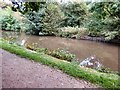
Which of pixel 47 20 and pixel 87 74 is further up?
pixel 87 74

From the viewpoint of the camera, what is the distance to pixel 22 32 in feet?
70.0

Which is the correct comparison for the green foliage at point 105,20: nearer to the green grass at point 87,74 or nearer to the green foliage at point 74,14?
the green foliage at point 74,14

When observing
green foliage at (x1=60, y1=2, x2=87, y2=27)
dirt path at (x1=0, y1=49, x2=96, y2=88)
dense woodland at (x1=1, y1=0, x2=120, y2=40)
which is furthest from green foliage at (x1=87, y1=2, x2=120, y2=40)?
dirt path at (x1=0, y1=49, x2=96, y2=88)

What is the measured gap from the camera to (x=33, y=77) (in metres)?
5.54

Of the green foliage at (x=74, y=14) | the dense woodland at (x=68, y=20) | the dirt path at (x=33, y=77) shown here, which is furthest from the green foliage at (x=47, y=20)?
the dirt path at (x=33, y=77)

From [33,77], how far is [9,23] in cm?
1775

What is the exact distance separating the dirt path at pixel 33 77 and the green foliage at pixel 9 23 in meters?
15.3

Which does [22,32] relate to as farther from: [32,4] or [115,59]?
[32,4]

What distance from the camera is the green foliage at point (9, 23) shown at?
71.9 ft

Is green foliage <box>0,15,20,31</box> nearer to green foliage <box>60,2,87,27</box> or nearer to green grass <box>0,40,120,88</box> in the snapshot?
green foliage <box>60,2,87,27</box>

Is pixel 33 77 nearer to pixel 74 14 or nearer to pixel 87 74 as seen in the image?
pixel 87 74

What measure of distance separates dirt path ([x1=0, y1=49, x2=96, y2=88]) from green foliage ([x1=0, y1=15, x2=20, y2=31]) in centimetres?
1533

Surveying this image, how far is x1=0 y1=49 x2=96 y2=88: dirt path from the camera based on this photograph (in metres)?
5.02

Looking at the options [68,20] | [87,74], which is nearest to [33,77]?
[87,74]
